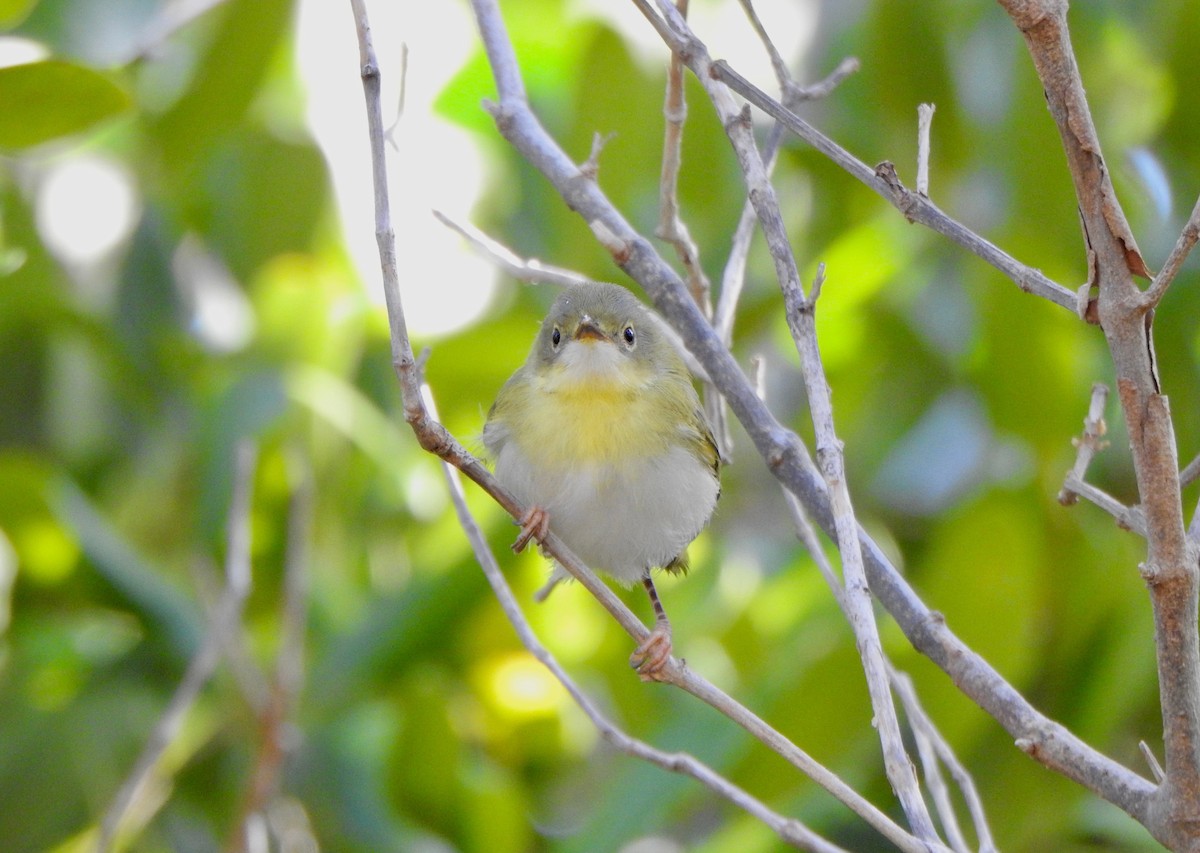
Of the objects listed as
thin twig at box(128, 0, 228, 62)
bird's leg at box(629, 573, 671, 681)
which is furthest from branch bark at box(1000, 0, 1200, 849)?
thin twig at box(128, 0, 228, 62)

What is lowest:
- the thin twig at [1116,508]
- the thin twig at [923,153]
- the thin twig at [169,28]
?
the thin twig at [1116,508]

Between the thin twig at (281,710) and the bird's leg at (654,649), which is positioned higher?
the bird's leg at (654,649)

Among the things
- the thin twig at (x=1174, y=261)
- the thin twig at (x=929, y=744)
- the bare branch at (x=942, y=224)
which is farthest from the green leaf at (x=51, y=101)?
the thin twig at (x=1174, y=261)

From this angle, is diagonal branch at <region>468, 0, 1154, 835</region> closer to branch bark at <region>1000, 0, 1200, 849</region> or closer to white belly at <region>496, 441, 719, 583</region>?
branch bark at <region>1000, 0, 1200, 849</region>

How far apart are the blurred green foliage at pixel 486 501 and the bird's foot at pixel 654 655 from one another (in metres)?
0.41

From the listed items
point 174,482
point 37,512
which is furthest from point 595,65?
point 37,512

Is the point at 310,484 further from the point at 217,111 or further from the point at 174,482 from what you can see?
the point at 217,111

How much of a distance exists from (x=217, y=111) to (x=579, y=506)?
5.92 feet

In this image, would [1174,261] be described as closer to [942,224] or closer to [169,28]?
[942,224]

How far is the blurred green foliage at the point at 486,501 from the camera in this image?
11.1 ft

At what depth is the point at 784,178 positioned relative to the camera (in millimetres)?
4375

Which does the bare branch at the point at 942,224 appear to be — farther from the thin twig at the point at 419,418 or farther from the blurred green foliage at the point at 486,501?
the blurred green foliage at the point at 486,501

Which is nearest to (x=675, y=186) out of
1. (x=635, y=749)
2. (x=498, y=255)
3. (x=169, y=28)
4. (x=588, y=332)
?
(x=498, y=255)

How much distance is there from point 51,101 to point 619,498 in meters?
1.48
